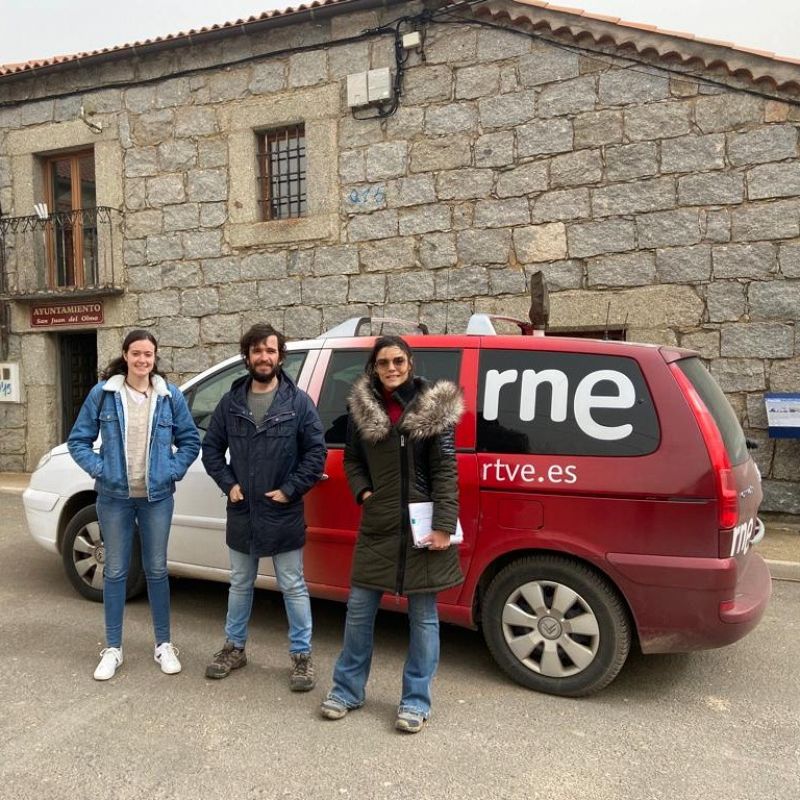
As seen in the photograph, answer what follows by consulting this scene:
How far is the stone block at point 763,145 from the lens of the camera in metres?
6.55

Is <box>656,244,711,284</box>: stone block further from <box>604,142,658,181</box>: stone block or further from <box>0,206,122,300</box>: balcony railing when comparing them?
<box>0,206,122,300</box>: balcony railing

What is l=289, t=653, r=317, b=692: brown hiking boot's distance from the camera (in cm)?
326

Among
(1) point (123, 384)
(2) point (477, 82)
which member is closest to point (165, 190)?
(2) point (477, 82)

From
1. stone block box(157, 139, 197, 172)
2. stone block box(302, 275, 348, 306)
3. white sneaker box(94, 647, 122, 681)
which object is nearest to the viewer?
white sneaker box(94, 647, 122, 681)

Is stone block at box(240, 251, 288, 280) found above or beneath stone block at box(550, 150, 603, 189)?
beneath

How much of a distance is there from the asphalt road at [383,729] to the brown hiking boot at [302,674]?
0.17ft

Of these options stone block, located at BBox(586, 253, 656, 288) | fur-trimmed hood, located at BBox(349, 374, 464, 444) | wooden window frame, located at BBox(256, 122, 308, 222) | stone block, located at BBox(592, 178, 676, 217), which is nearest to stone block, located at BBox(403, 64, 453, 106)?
wooden window frame, located at BBox(256, 122, 308, 222)

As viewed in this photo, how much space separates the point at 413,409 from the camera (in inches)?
112

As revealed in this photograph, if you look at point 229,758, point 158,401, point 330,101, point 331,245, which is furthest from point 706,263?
point 229,758

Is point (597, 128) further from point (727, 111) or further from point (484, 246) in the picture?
point (484, 246)

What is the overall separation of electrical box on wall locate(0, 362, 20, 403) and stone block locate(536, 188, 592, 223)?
7844mm

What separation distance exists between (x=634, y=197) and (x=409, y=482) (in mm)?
5449

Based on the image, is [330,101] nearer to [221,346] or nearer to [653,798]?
[221,346]

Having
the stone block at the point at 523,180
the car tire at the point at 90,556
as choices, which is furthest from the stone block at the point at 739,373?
the car tire at the point at 90,556
